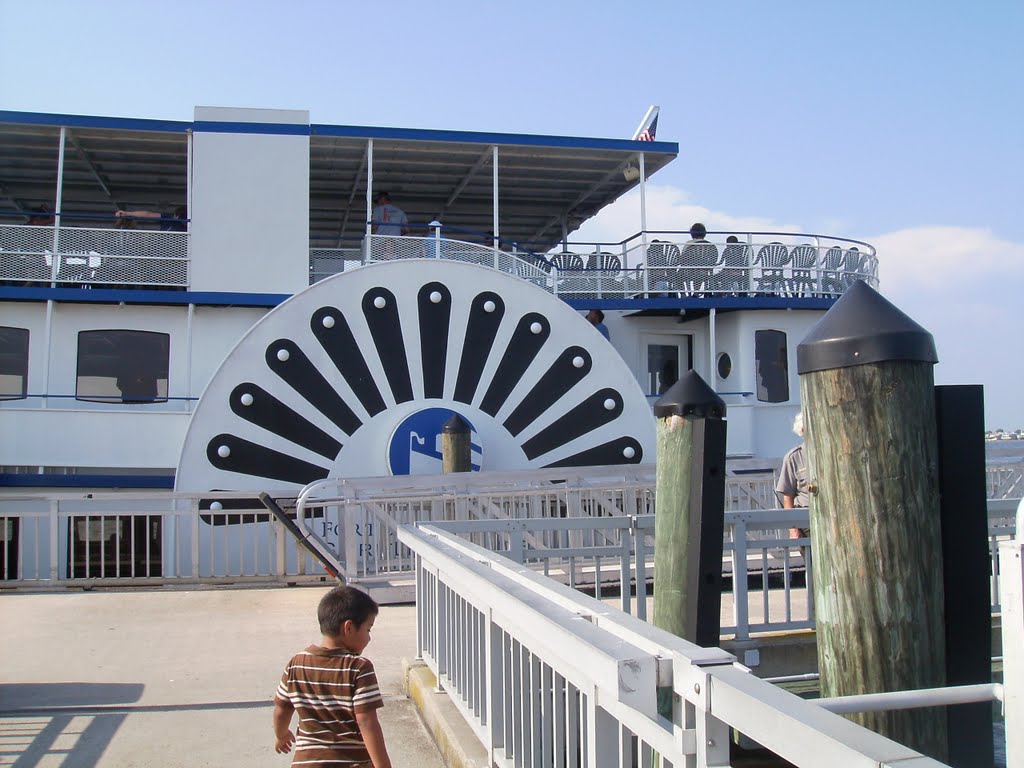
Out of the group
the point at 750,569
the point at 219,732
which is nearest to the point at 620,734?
the point at 219,732

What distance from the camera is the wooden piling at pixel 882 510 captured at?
3.14 meters

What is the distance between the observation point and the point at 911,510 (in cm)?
314

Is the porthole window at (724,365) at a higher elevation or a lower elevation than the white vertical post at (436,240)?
lower

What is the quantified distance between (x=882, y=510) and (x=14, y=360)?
10599 mm

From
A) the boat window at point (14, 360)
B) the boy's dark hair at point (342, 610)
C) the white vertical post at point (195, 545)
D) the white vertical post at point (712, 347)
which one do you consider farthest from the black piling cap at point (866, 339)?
the boat window at point (14, 360)

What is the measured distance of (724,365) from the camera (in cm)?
1355

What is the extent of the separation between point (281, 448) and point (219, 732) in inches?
247

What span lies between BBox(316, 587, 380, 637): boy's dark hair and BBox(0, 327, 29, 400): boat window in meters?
9.82

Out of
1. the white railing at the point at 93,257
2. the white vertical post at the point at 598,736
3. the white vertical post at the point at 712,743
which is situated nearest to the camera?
the white vertical post at the point at 712,743

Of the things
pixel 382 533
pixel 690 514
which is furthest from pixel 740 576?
pixel 382 533

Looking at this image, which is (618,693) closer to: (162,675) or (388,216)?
(162,675)

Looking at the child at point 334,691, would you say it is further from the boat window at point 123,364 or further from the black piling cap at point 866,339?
the boat window at point 123,364

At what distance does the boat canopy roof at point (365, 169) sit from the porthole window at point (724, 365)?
2.69 metres

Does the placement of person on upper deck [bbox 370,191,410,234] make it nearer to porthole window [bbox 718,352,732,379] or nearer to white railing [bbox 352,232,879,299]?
white railing [bbox 352,232,879,299]
